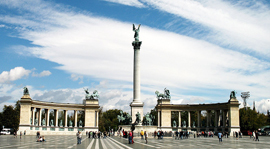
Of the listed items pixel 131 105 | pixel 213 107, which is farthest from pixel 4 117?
pixel 213 107

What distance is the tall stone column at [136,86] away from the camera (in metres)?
72.2

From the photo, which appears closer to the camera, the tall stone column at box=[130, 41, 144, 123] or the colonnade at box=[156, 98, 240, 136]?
the tall stone column at box=[130, 41, 144, 123]

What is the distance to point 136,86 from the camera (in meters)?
74.6

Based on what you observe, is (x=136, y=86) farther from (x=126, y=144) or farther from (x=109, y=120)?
(x=109, y=120)

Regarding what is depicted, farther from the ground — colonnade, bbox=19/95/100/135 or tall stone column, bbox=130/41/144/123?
tall stone column, bbox=130/41/144/123

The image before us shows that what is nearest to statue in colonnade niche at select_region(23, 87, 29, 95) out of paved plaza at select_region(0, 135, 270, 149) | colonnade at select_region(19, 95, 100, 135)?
colonnade at select_region(19, 95, 100, 135)

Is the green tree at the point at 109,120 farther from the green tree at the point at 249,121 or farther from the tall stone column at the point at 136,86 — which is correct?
the tall stone column at the point at 136,86

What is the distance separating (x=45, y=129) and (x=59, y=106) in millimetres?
8954

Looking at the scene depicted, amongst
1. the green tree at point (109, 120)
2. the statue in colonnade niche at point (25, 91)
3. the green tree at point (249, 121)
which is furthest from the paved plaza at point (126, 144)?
the green tree at point (109, 120)

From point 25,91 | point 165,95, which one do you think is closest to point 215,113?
point 165,95

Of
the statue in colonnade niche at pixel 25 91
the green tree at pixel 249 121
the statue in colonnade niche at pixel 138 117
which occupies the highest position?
the statue in colonnade niche at pixel 25 91

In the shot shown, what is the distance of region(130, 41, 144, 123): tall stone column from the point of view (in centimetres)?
7225

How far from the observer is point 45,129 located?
279 ft

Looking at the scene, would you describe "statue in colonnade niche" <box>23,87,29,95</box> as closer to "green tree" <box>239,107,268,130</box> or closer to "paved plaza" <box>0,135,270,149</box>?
"paved plaza" <box>0,135,270,149</box>
